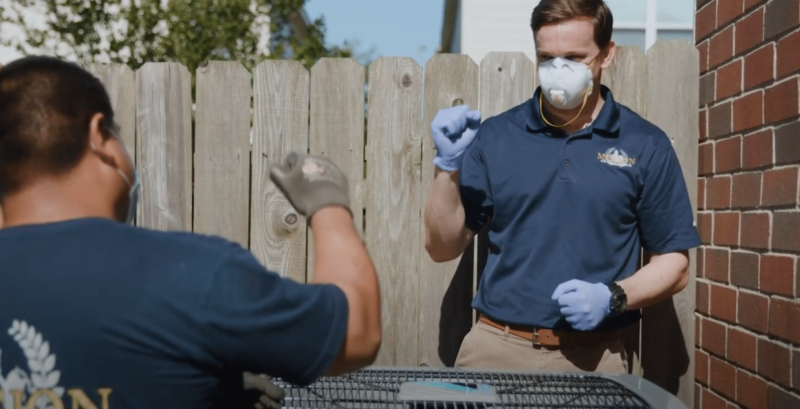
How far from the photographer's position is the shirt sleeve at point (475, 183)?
3268 mm

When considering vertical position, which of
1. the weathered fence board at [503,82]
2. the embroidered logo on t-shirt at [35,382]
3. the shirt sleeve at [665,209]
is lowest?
the embroidered logo on t-shirt at [35,382]

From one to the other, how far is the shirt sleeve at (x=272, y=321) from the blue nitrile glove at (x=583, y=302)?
4.92 ft

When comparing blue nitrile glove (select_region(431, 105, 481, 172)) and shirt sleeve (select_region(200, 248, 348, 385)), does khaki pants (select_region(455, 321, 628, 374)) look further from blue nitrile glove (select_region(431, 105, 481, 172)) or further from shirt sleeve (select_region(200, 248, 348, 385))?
shirt sleeve (select_region(200, 248, 348, 385))

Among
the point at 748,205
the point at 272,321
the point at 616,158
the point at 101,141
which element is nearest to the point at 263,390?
the point at 272,321

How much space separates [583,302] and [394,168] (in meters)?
1.38

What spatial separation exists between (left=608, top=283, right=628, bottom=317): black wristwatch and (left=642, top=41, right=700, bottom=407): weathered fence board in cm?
108

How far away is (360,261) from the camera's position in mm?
1586

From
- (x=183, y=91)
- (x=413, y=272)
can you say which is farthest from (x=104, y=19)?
(x=413, y=272)

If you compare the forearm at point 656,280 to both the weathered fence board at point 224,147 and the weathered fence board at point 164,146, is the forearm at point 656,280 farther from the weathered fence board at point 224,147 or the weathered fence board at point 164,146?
the weathered fence board at point 164,146

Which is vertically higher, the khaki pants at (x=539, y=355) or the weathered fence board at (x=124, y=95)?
the weathered fence board at (x=124, y=95)

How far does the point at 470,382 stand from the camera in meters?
2.24

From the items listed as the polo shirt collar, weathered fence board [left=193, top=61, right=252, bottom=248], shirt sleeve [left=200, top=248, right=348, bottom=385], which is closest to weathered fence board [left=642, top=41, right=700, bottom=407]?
the polo shirt collar

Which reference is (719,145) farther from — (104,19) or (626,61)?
(104,19)

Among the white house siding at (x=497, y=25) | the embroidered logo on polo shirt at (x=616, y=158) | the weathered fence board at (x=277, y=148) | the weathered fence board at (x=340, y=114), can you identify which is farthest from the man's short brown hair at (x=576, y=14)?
the white house siding at (x=497, y=25)
